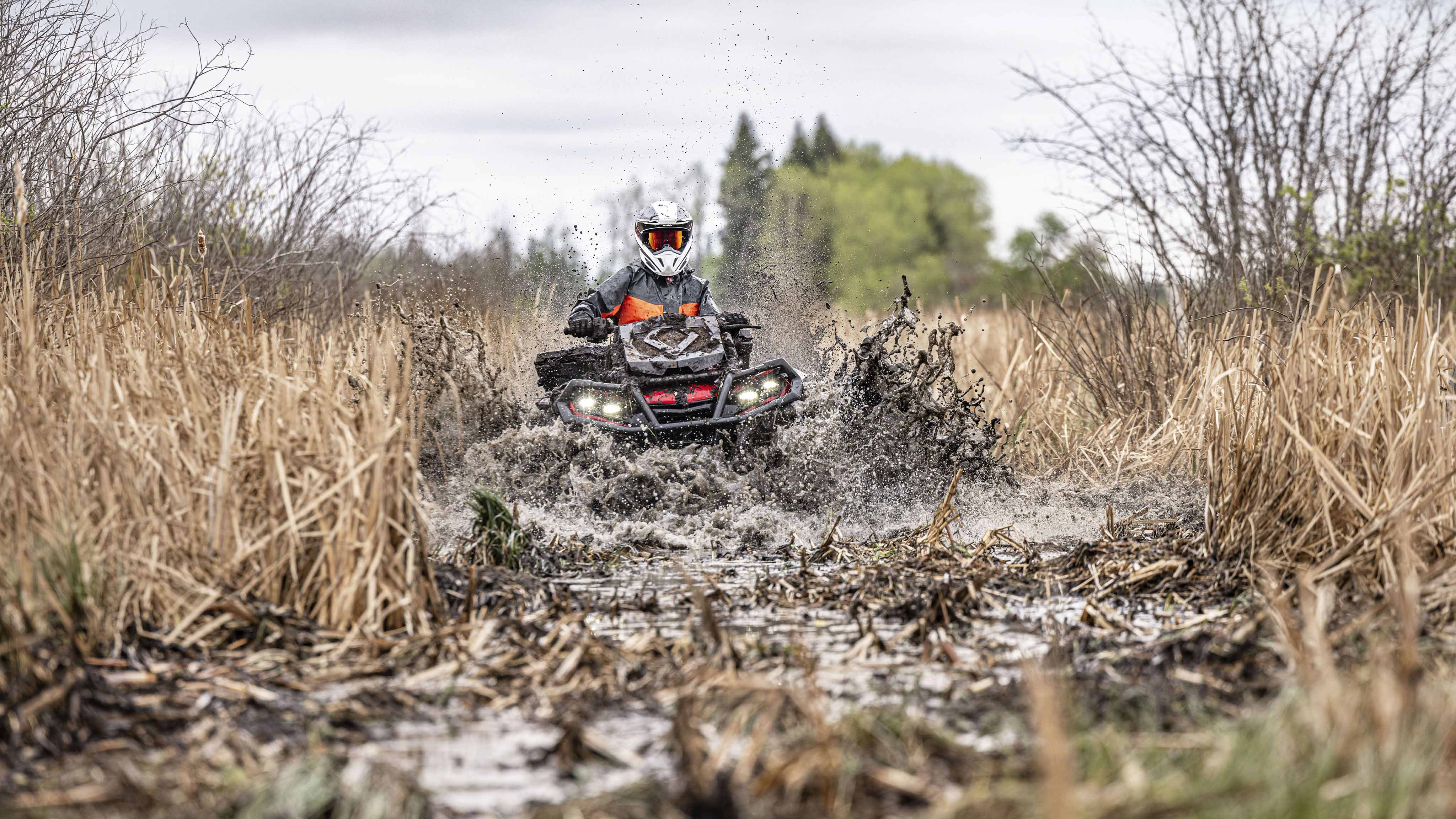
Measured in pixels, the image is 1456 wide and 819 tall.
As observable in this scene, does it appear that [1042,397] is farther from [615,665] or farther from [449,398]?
[615,665]

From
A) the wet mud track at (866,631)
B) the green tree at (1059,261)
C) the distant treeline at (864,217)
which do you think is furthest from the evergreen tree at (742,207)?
the wet mud track at (866,631)

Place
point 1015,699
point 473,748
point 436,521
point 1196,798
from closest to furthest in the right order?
point 1196,798 → point 473,748 → point 1015,699 → point 436,521

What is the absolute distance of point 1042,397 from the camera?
11.1m

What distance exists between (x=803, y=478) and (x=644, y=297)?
2.42 metres

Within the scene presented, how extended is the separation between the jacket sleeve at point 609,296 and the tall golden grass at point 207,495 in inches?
203

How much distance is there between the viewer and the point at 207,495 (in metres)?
4.89

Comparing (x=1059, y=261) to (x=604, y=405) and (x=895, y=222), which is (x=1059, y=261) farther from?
(x=895, y=222)

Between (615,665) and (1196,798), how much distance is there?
7.23 ft

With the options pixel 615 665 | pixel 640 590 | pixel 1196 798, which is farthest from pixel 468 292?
pixel 1196 798

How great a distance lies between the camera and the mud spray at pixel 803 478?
27.2 feet

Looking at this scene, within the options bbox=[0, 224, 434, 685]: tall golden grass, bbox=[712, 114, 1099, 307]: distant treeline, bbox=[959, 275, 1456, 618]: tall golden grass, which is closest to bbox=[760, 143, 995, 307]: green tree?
bbox=[712, 114, 1099, 307]: distant treeline

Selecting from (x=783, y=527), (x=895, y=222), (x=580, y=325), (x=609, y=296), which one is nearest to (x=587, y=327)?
(x=580, y=325)

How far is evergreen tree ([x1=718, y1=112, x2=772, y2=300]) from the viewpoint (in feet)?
91.8

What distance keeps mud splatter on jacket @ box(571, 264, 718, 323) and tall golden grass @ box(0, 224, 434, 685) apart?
523 cm
